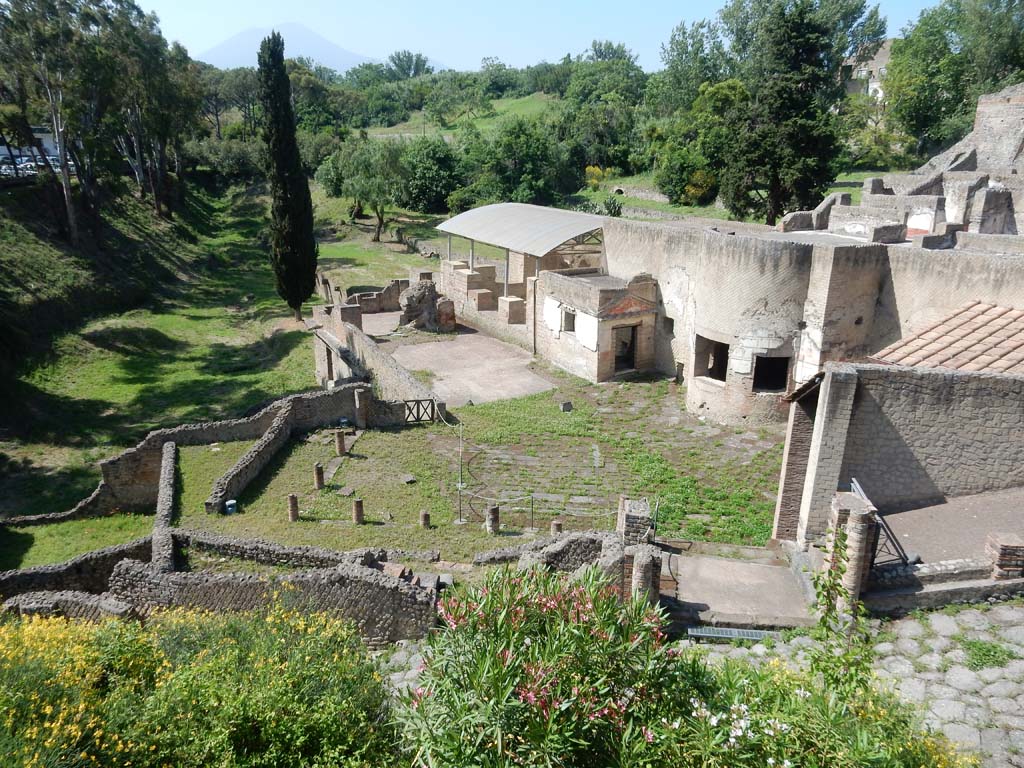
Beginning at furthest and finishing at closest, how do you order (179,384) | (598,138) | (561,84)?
(561,84), (598,138), (179,384)

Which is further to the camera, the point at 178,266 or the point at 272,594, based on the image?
the point at 178,266

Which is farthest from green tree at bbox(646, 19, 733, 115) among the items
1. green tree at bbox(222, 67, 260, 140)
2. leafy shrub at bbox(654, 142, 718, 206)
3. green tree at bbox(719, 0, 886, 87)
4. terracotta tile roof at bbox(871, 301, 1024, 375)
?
terracotta tile roof at bbox(871, 301, 1024, 375)

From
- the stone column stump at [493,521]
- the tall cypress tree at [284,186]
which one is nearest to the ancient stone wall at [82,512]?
the stone column stump at [493,521]

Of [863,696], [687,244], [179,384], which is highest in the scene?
[687,244]

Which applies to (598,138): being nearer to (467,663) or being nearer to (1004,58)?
(1004,58)

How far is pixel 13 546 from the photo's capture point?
14.9 meters

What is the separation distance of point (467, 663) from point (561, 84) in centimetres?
10850

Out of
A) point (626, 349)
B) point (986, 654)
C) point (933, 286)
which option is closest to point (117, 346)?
point (626, 349)

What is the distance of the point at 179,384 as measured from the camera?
2497cm

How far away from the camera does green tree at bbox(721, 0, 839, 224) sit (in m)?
30.7

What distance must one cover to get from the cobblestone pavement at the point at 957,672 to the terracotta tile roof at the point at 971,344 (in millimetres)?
4186

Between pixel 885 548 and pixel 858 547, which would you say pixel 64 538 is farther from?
pixel 885 548

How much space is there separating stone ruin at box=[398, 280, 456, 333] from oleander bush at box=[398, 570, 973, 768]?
73.0 ft

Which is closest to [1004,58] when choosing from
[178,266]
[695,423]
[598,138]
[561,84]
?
[598,138]
